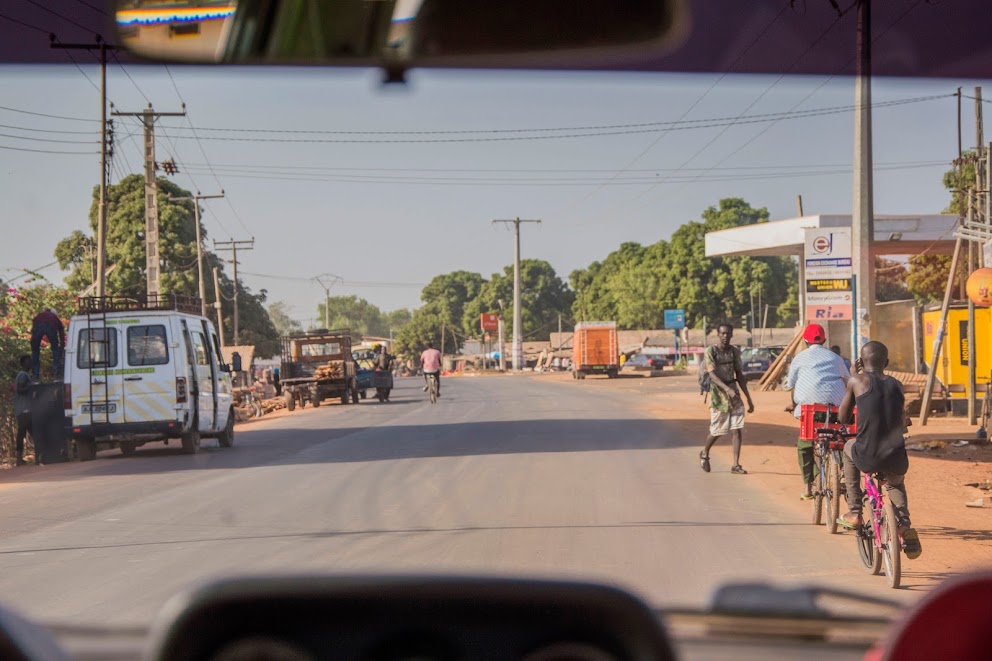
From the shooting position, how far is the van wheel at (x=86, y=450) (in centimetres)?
1649

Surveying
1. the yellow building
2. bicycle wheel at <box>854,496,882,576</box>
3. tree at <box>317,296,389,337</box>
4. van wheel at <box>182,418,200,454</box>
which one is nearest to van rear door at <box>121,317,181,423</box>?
van wheel at <box>182,418,200,454</box>

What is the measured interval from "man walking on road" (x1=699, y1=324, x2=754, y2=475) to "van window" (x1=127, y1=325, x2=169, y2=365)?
312 inches

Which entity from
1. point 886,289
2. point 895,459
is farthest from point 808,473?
point 886,289

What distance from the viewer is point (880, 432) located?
764 centimetres

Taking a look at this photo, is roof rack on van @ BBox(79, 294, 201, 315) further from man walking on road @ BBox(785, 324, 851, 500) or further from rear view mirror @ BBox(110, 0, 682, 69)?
rear view mirror @ BBox(110, 0, 682, 69)

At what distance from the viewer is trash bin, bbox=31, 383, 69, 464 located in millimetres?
Result: 14594

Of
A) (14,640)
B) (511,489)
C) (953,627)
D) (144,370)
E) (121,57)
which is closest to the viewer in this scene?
(14,640)

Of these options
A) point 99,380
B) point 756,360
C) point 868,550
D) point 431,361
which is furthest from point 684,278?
point 756,360

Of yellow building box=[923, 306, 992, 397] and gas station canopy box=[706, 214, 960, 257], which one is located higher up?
gas station canopy box=[706, 214, 960, 257]

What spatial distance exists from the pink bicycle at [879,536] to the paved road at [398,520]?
154mm

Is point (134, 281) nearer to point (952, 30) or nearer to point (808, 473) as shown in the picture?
point (808, 473)

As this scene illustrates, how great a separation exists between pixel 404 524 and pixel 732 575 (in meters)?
3.22

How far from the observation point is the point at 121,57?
344cm

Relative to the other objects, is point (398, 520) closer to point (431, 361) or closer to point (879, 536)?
point (879, 536)
